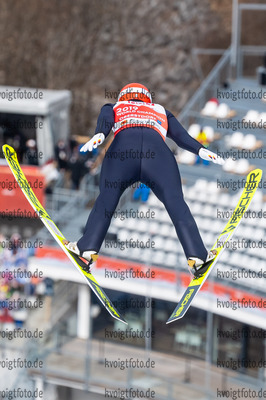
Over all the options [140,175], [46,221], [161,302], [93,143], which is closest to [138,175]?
[140,175]

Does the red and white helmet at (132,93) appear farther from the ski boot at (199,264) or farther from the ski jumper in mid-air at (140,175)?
the ski boot at (199,264)

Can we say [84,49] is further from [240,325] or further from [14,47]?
[240,325]

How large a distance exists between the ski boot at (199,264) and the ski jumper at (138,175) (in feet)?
0.15

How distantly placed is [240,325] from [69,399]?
3.52 m

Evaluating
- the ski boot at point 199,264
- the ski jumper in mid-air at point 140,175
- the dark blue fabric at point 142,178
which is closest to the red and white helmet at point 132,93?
the ski jumper in mid-air at point 140,175

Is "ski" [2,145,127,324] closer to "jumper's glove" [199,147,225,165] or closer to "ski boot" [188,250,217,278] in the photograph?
"ski boot" [188,250,217,278]

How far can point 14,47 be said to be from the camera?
32938 millimetres

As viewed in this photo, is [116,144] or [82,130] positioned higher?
[82,130]

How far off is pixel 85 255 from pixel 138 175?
0.82 m

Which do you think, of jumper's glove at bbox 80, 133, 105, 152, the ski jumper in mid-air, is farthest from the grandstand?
jumper's glove at bbox 80, 133, 105, 152

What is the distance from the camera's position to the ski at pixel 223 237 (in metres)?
8.42

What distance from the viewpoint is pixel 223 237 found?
9062 millimetres

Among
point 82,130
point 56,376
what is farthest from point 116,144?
point 82,130

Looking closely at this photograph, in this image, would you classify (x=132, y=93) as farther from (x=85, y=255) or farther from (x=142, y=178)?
(x=85, y=255)
